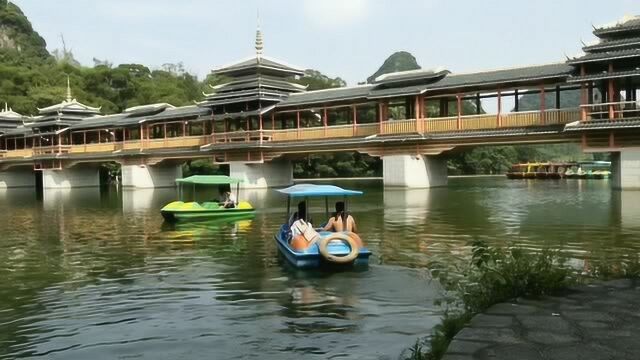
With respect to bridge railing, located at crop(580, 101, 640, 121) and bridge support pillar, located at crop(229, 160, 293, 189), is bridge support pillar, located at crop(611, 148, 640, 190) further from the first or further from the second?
bridge support pillar, located at crop(229, 160, 293, 189)

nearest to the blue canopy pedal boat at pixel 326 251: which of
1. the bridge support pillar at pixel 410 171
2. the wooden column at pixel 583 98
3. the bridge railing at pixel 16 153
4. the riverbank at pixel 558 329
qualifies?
the riverbank at pixel 558 329

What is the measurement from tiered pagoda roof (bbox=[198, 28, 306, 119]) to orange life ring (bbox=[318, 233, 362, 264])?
102 ft

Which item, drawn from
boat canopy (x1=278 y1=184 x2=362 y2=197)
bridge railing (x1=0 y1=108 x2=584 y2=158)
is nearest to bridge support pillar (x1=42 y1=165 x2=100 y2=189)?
bridge railing (x1=0 y1=108 x2=584 y2=158)

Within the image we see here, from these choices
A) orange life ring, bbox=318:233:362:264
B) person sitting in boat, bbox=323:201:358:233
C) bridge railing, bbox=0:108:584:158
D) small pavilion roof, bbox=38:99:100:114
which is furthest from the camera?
small pavilion roof, bbox=38:99:100:114

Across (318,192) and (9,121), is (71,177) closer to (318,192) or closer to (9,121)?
(9,121)

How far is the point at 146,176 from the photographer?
49.9 m

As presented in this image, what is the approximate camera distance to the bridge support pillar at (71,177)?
54.9 m

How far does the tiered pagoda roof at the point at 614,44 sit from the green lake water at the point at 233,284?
8496mm

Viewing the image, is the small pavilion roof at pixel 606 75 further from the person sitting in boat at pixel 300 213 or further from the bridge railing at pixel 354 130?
the person sitting in boat at pixel 300 213

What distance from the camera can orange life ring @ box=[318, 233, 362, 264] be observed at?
11648 millimetres

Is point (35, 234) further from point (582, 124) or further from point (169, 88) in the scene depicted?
point (169, 88)

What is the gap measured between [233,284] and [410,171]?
83.8ft

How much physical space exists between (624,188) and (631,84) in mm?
5521

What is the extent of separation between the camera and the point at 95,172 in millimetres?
58312
